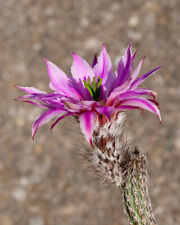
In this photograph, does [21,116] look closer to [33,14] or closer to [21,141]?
[21,141]

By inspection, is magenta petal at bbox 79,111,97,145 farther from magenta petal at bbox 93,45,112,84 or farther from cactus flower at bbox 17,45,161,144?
magenta petal at bbox 93,45,112,84

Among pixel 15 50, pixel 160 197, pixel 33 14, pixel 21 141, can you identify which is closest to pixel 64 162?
pixel 21 141

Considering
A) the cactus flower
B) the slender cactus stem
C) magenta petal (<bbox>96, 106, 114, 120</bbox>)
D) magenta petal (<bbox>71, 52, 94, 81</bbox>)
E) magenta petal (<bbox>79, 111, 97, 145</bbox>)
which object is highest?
magenta petal (<bbox>71, 52, 94, 81</bbox>)

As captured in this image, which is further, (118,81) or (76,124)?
(76,124)

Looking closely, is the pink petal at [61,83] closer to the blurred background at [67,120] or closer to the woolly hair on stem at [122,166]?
the woolly hair on stem at [122,166]

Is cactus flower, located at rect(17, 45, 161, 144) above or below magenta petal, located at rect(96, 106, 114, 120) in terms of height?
above

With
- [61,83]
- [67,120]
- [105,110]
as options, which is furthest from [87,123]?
[67,120]

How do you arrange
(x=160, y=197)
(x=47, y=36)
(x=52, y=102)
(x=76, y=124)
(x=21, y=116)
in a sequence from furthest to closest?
(x=47, y=36)
(x=21, y=116)
(x=160, y=197)
(x=76, y=124)
(x=52, y=102)

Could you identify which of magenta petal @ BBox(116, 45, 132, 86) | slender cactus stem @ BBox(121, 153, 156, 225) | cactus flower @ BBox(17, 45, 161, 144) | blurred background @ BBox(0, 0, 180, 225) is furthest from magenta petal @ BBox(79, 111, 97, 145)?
blurred background @ BBox(0, 0, 180, 225)
